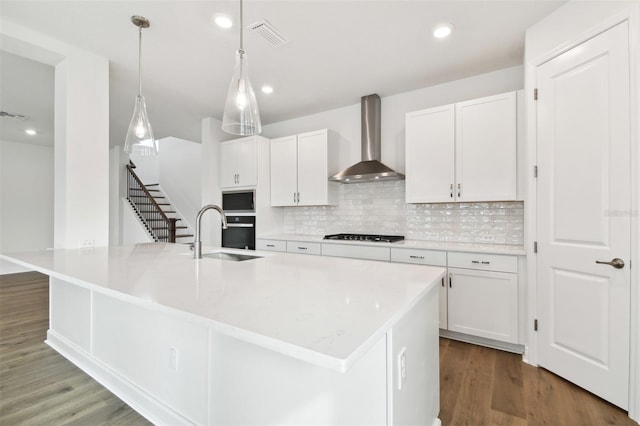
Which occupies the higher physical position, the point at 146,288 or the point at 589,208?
the point at 589,208

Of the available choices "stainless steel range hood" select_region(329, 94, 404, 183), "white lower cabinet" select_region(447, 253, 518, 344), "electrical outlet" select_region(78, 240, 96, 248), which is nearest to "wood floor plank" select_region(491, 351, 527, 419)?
"white lower cabinet" select_region(447, 253, 518, 344)

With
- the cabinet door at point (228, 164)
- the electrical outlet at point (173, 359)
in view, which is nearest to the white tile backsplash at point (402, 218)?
the cabinet door at point (228, 164)

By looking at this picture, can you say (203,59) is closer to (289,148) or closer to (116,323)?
(289,148)

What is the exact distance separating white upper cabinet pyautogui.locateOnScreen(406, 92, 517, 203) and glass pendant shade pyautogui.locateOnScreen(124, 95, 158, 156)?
2501mm

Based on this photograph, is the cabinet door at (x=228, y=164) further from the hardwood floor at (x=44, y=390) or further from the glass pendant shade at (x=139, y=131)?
the hardwood floor at (x=44, y=390)

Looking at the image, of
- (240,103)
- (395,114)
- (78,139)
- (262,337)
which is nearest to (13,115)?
(78,139)

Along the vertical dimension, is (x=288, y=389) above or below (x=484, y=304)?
above

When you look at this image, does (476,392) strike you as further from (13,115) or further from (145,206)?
(145,206)

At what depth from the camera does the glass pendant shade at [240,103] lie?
179 centimetres

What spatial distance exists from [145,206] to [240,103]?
21.9 ft

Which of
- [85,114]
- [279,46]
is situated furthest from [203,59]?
[85,114]

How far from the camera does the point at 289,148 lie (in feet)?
13.5

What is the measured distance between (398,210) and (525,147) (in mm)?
1460

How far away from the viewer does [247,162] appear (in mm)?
4262
